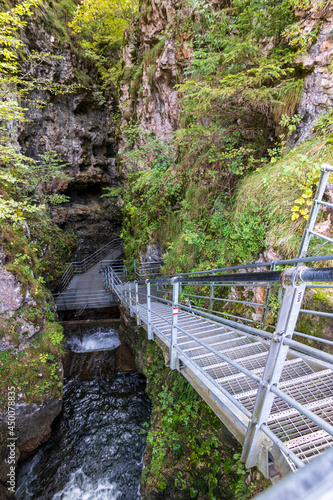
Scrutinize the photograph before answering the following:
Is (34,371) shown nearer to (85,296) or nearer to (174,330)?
(174,330)

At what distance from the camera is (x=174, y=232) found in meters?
7.34

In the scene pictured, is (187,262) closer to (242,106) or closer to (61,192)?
(242,106)

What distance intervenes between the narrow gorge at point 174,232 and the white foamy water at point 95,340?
6 centimetres

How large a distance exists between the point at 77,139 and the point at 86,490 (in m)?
16.7

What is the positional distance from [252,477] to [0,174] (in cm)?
677

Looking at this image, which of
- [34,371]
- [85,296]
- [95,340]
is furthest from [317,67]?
[85,296]

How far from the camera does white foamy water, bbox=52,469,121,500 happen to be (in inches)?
175

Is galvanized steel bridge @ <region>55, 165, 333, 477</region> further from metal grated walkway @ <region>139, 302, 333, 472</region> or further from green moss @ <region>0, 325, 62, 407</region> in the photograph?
green moss @ <region>0, 325, 62, 407</region>

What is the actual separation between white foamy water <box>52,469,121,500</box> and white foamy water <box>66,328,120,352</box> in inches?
176

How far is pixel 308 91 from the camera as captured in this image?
370cm

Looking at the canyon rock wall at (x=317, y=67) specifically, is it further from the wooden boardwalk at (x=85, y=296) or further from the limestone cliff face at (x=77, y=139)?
the limestone cliff face at (x=77, y=139)

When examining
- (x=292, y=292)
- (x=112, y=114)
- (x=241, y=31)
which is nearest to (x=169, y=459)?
(x=292, y=292)

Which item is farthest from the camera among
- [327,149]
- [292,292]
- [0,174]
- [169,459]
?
[0,174]

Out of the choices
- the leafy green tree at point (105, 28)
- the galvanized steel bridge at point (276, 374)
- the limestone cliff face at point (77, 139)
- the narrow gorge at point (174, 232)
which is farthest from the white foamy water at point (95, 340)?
the leafy green tree at point (105, 28)
